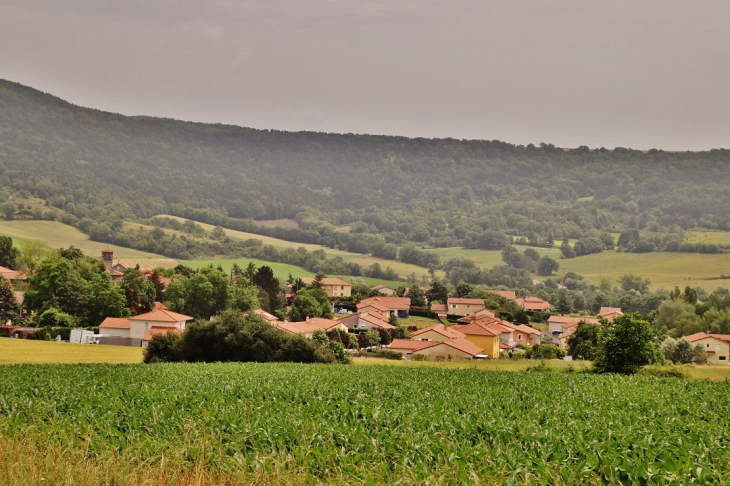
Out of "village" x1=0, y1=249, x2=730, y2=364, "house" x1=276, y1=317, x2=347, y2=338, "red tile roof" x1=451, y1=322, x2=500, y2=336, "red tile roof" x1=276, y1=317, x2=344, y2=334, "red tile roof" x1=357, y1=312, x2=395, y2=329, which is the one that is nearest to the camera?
"village" x1=0, y1=249, x2=730, y2=364

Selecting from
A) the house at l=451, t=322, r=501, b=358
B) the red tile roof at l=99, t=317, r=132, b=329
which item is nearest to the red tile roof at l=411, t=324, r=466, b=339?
the house at l=451, t=322, r=501, b=358

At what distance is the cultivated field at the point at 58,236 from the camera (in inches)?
6014

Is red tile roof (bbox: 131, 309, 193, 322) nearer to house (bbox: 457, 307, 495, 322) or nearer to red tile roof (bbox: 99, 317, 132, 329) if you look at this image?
red tile roof (bbox: 99, 317, 132, 329)

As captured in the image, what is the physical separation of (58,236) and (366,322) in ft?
348

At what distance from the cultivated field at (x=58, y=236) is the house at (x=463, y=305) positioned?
259 ft

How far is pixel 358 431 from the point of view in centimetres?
1164

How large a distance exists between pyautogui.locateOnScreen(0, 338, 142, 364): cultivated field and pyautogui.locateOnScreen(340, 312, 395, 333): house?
2994 cm

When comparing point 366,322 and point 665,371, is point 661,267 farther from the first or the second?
point 665,371

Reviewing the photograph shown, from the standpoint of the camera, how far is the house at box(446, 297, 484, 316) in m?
99.5

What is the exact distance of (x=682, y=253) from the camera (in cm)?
18475

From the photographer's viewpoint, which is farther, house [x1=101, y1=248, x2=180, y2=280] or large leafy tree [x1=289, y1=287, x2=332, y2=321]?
house [x1=101, y1=248, x2=180, y2=280]

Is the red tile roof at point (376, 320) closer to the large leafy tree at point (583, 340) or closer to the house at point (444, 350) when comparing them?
the large leafy tree at point (583, 340)

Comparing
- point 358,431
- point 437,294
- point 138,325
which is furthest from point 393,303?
point 358,431

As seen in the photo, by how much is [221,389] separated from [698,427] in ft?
36.9
